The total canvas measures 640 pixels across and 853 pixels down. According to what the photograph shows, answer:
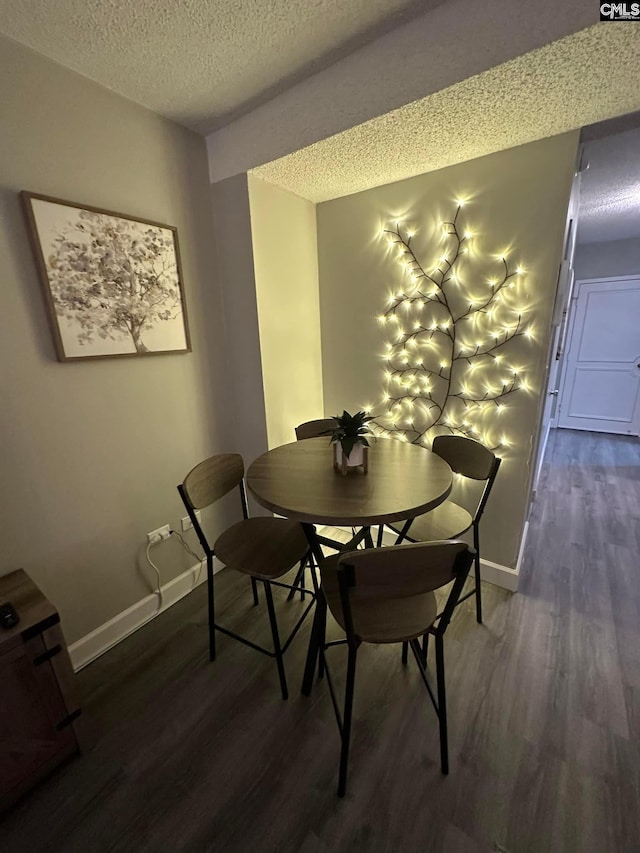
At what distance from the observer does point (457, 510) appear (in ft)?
6.09

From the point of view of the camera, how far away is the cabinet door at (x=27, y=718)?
3.73ft

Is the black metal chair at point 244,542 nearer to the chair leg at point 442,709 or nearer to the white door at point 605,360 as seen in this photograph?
the chair leg at point 442,709

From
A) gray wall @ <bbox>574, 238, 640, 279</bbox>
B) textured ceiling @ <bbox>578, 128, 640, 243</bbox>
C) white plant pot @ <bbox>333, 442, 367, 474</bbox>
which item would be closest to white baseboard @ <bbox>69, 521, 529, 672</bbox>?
white plant pot @ <bbox>333, 442, 367, 474</bbox>

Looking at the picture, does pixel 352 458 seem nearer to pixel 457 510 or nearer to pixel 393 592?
pixel 393 592

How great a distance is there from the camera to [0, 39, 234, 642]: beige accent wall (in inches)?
53.6

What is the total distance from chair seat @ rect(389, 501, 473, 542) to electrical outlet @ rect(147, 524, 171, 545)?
124cm

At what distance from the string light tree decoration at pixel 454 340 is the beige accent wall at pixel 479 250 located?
51 millimetres

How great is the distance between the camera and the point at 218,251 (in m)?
2.08

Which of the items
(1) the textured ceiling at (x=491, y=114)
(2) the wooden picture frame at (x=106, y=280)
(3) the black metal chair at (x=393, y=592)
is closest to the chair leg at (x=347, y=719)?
(3) the black metal chair at (x=393, y=592)

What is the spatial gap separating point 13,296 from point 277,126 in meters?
1.38

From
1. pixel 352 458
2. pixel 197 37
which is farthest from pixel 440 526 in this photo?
pixel 197 37

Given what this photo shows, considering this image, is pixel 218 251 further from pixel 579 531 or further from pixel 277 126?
pixel 579 531

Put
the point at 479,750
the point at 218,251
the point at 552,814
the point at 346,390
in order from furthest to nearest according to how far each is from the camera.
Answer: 1. the point at 346,390
2. the point at 218,251
3. the point at 479,750
4. the point at 552,814

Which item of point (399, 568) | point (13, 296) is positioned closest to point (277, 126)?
point (13, 296)
